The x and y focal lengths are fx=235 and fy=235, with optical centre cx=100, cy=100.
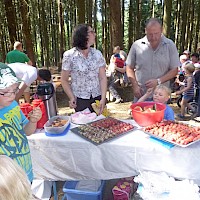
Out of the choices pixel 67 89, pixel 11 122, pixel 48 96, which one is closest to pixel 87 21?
pixel 67 89

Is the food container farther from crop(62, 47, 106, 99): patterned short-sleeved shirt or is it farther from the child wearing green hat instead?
crop(62, 47, 106, 99): patterned short-sleeved shirt

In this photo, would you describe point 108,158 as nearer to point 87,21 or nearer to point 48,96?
point 48,96

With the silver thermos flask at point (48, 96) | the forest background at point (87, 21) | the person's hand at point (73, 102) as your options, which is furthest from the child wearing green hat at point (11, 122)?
the forest background at point (87, 21)

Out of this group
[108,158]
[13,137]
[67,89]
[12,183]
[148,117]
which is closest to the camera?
[12,183]

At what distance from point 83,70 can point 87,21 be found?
42.3 ft

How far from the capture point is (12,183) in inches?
34.4

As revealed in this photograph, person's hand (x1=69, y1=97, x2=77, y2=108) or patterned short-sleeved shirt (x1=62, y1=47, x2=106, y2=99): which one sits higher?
patterned short-sleeved shirt (x1=62, y1=47, x2=106, y2=99)

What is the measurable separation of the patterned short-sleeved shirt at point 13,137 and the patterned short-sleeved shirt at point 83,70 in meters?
1.16

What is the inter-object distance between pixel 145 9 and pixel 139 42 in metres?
20.9

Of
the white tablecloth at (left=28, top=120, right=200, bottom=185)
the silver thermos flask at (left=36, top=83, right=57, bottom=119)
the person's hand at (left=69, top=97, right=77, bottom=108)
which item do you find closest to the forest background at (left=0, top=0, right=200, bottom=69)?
the person's hand at (left=69, top=97, right=77, bottom=108)

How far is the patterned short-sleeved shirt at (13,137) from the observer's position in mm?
1488

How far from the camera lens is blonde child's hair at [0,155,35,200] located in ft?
2.79

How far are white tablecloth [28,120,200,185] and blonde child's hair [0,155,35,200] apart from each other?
44.5 inches

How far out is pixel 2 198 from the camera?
2.75ft
